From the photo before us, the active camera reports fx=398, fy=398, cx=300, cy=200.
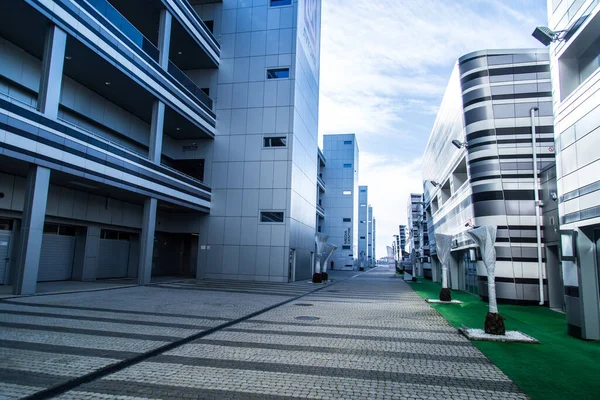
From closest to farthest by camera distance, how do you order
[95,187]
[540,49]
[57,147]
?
[57,147], [540,49], [95,187]

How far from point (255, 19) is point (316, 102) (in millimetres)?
10541

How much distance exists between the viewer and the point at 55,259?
21.9 m

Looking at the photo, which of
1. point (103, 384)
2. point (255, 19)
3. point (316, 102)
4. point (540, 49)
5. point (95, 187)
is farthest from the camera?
point (316, 102)

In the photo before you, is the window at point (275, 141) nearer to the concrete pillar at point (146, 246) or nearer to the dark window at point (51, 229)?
the concrete pillar at point (146, 246)

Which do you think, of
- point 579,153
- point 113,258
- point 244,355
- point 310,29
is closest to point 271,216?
point 113,258

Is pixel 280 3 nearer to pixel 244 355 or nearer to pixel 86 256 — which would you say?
pixel 86 256

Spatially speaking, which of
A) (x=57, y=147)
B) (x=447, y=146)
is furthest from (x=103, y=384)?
(x=447, y=146)

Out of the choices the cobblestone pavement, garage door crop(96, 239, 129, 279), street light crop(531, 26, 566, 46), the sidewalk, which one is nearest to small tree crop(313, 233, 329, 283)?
garage door crop(96, 239, 129, 279)

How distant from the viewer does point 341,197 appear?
77.9 m

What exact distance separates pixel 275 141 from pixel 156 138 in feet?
31.1

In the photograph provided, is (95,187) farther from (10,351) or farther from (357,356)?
(357,356)

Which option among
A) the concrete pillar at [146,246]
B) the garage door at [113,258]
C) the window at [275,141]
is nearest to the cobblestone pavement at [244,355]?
the concrete pillar at [146,246]

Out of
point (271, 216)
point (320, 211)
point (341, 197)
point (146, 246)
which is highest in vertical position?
point (341, 197)

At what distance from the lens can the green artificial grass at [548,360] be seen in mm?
6172
